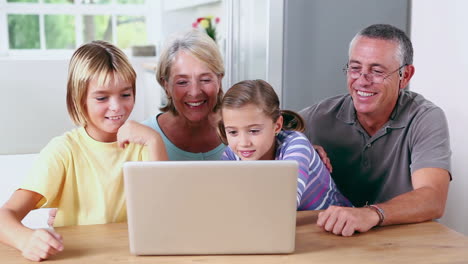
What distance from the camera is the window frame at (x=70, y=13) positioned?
5.02m

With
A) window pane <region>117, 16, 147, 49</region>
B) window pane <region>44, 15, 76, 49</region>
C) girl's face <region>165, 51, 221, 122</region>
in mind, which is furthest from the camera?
window pane <region>117, 16, 147, 49</region>

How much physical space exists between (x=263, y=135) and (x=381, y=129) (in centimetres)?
55

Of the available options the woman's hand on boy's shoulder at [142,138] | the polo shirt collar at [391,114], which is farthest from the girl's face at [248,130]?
the polo shirt collar at [391,114]

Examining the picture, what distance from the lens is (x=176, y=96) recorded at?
190 centimetres

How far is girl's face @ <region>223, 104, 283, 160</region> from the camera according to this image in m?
1.52

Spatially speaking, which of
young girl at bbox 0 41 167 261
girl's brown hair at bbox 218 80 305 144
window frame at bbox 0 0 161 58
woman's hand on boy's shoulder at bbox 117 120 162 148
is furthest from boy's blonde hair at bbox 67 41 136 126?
window frame at bbox 0 0 161 58

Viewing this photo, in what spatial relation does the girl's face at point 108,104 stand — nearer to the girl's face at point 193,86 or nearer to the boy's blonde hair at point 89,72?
the boy's blonde hair at point 89,72

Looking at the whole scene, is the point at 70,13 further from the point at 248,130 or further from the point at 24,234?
the point at 24,234

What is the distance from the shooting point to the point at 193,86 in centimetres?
185

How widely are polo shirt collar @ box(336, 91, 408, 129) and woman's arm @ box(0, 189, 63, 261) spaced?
112 cm

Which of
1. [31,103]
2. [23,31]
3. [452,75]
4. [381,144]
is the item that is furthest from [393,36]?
[23,31]

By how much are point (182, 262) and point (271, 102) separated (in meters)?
0.59

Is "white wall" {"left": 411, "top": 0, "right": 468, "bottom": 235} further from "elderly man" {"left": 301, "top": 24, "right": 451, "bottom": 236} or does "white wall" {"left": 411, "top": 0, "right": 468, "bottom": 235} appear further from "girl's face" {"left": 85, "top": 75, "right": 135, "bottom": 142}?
"girl's face" {"left": 85, "top": 75, "right": 135, "bottom": 142}

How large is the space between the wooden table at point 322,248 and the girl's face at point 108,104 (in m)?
0.29
